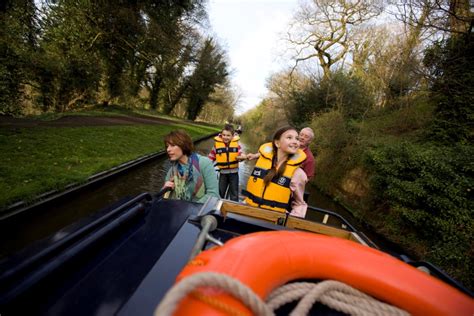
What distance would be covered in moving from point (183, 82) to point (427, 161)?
2842cm

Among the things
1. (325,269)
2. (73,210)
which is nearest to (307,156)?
(325,269)

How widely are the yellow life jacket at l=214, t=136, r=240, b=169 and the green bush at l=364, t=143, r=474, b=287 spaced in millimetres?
3756

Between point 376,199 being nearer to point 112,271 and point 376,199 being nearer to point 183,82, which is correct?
point 112,271

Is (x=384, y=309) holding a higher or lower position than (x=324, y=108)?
lower

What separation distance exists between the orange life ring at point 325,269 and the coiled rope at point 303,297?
41mm

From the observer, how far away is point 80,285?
3.99 ft

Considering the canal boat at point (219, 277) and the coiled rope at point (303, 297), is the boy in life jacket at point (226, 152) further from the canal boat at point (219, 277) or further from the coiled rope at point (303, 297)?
the coiled rope at point (303, 297)

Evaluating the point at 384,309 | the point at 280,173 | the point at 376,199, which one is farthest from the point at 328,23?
the point at 384,309

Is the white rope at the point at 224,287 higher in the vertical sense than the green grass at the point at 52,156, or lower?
higher

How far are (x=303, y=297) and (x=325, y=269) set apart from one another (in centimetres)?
19

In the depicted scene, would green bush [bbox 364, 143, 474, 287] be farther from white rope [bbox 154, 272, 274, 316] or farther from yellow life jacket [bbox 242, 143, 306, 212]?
white rope [bbox 154, 272, 274, 316]

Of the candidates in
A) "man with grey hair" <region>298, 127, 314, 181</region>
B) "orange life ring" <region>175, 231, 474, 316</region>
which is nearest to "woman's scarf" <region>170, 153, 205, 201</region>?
"orange life ring" <region>175, 231, 474, 316</region>

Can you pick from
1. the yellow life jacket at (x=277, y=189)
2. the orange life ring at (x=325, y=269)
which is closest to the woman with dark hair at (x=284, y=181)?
the yellow life jacket at (x=277, y=189)

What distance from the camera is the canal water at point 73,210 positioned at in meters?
2.69
